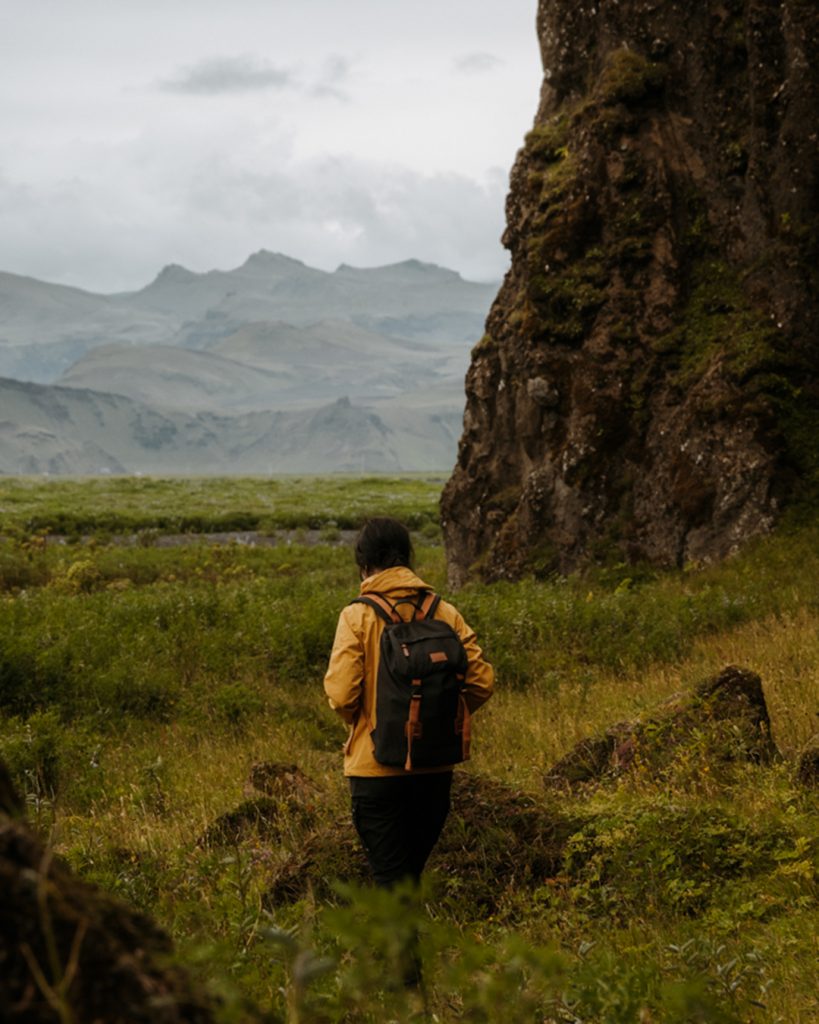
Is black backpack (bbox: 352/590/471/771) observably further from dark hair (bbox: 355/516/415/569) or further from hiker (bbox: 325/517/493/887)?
dark hair (bbox: 355/516/415/569)

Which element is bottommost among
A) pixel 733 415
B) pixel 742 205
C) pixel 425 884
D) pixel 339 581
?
pixel 339 581

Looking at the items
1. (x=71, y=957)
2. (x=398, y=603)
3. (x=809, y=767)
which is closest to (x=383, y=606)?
(x=398, y=603)

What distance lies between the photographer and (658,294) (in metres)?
19.3

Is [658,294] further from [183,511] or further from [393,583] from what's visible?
[183,511]

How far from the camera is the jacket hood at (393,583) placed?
5.64 metres

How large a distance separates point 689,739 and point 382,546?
11.6 feet

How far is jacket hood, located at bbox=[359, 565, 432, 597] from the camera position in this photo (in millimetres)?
5645

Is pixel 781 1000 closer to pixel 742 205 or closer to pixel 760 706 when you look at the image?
pixel 760 706

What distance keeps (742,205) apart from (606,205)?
257 cm

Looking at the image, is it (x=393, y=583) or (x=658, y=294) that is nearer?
(x=393, y=583)

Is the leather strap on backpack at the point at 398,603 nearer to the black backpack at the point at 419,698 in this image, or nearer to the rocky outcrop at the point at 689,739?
the black backpack at the point at 419,698

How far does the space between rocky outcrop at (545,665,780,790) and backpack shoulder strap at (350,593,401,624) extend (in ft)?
10.1

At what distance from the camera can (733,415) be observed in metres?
17.3

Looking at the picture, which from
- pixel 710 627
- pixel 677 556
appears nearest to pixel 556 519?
pixel 677 556
